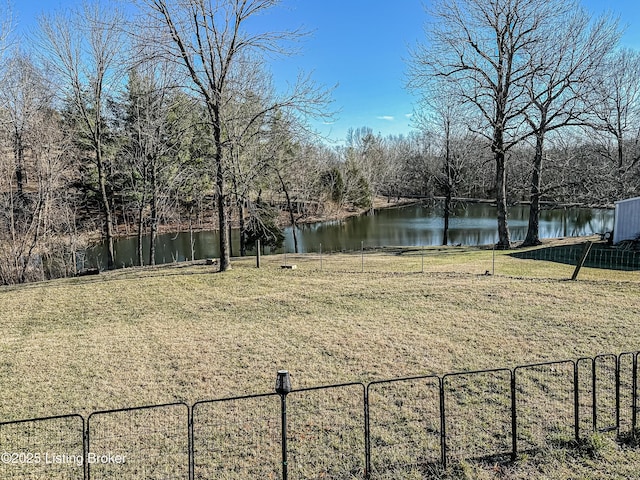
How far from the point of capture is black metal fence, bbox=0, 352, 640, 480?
337cm

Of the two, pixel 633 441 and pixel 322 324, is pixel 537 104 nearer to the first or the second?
pixel 322 324

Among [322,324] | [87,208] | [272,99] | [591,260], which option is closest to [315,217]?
[87,208]

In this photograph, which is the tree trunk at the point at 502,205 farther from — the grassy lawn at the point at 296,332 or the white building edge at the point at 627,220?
the grassy lawn at the point at 296,332

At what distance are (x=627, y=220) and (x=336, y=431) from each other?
13927mm

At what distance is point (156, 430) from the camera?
→ 4020mm

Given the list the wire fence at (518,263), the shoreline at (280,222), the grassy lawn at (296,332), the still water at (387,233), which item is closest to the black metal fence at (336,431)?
the grassy lawn at (296,332)

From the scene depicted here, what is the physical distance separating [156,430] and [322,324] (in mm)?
3499

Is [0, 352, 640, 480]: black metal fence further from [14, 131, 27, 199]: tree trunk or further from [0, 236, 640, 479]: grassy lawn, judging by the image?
[14, 131, 27, 199]: tree trunk

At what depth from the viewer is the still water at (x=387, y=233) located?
22562 mm

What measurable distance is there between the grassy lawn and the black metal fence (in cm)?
29

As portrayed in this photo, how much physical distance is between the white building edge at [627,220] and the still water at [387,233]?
28.7ft

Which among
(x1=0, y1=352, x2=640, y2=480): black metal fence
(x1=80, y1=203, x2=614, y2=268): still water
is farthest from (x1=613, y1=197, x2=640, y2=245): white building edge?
(x1=0, y1=352, x2=640, y2=480): black metal fence

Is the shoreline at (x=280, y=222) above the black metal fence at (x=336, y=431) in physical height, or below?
above

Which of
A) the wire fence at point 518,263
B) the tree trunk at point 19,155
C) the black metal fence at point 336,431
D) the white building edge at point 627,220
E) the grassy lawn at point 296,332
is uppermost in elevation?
the tree trunk at point 19,155
